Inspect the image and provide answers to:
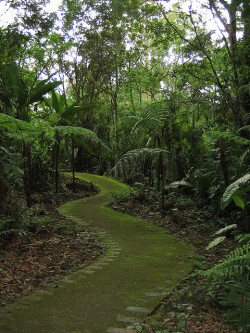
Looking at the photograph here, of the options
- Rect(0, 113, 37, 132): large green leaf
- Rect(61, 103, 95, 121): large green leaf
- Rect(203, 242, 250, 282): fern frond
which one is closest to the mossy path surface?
Rect(203, 242, 250, 282): fern frond

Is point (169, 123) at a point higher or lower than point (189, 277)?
higher

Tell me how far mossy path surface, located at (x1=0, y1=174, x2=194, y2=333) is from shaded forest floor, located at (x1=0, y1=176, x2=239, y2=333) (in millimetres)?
148

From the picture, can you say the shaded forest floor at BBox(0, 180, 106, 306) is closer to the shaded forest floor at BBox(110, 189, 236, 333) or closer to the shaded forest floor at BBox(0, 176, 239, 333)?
the shaded forest floor at BBox(0, 176, 239, 333)

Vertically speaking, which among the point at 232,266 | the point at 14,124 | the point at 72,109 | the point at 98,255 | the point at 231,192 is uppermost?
the point at 72,109

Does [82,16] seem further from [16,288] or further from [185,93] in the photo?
[16,288]

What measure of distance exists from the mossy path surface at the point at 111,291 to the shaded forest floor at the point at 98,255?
0.48ft

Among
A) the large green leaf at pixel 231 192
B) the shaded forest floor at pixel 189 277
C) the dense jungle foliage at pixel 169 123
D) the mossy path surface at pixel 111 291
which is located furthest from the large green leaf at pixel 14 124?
the large green leaf at pixel 231 192

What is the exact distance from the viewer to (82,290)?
288 cm

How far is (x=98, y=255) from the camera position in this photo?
4.18 m

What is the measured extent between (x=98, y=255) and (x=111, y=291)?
4.40 ft

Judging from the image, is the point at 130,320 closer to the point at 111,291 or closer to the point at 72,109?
the point at 111,291

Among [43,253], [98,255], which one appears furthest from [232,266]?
[43,253]

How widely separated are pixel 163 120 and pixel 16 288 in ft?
15.7

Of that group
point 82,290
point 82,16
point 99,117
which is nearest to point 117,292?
point 82,290
